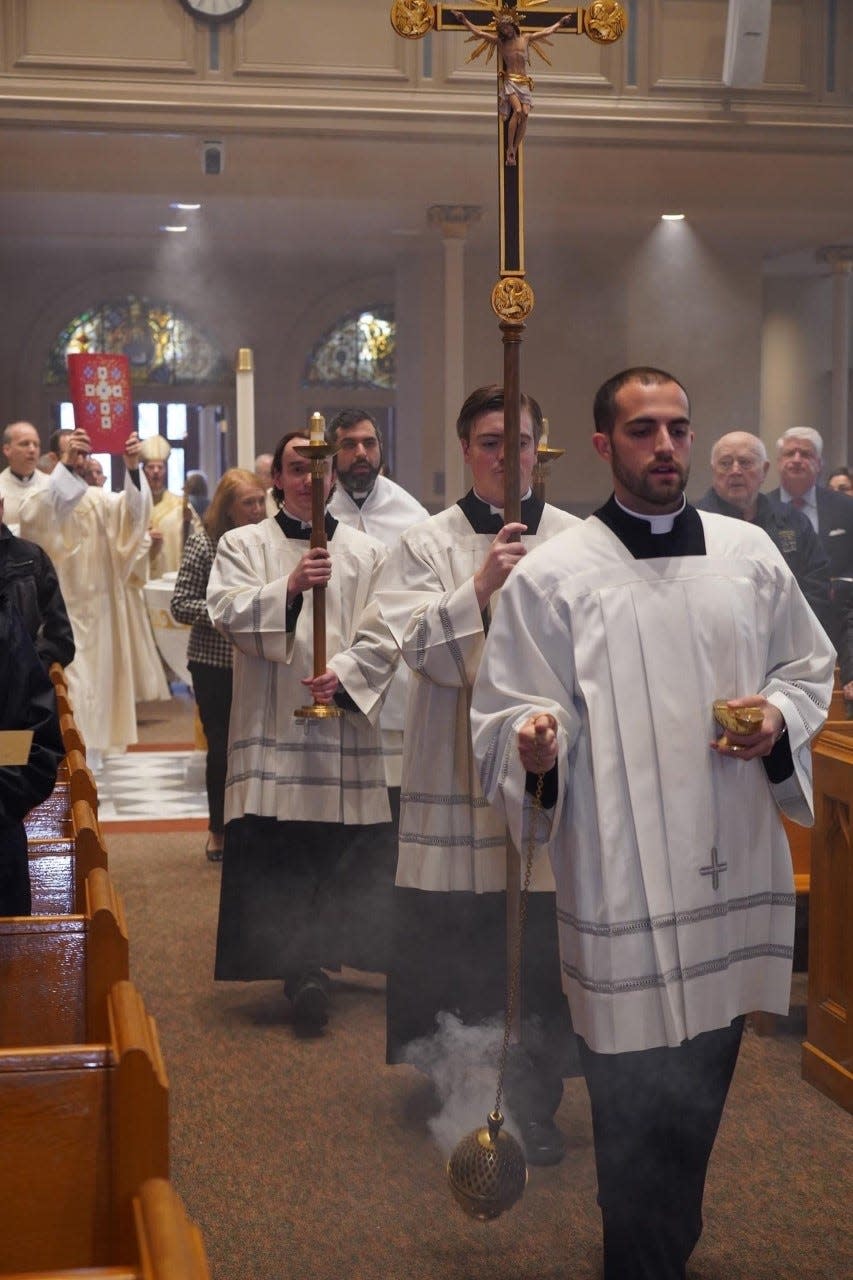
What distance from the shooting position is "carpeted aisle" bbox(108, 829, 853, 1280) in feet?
11.3

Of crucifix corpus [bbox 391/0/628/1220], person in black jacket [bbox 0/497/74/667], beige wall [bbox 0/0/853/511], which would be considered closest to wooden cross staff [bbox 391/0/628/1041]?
crucifix corpus [bbox 391/0/628/1220]

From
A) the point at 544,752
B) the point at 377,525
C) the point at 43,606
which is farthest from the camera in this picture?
the point at 377,525

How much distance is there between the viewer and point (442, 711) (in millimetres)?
4133

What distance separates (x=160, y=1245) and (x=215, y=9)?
10270 mm

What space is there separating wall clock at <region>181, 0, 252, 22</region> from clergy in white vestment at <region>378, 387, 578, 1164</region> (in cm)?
744

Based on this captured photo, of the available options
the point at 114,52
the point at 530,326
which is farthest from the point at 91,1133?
the point at 530,326

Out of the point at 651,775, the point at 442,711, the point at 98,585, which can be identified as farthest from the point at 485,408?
the point at 98,585

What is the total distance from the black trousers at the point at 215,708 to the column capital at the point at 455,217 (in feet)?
21.5

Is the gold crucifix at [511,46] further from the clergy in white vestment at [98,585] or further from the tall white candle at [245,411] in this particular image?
the clergy in white vestment at [98,585]

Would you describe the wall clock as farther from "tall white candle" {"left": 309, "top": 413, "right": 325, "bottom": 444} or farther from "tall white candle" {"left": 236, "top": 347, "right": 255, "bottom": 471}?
"tall white candle" {"left": 309, "top": 413, "right": 325, "bottom": 444}

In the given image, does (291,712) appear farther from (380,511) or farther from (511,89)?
(511,89)

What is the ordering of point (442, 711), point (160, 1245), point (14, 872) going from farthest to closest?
point (442, 711) → point (14, 872) → point (160, 1245)

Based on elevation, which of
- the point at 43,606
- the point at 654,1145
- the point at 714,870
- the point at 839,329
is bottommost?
the point at 654,1145

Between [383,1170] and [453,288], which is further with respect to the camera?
[453,288]
